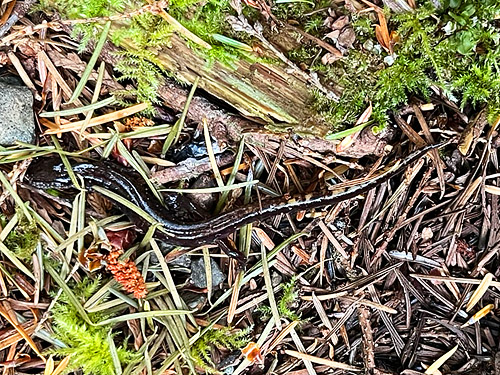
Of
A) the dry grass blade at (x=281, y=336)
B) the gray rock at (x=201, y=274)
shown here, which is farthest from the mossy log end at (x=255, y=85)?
the dry grass blade at (x=281, y=336)

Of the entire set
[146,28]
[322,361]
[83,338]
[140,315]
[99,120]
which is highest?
[146,28]

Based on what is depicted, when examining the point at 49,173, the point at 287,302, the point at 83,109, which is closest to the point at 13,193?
the point at 49,173

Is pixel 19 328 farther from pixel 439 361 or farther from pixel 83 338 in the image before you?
pixel 439 361

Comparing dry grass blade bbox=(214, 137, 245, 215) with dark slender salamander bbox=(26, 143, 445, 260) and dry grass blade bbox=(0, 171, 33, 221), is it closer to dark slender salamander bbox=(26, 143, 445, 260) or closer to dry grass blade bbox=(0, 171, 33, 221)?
dark slender salamander bbox=(26, 143, 445, 260)

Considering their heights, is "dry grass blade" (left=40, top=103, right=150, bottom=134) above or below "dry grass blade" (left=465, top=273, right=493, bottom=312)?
below

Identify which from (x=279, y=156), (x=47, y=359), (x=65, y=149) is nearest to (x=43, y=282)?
(x=47, y=359)

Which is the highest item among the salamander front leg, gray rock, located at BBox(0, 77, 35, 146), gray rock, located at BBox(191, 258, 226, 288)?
gray rock, located at BBox(0, 77, 35, 146)

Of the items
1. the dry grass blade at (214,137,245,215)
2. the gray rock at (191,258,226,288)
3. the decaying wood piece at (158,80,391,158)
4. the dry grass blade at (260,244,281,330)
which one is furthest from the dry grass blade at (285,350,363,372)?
the decaying wood piece at (158,80,391,158)
